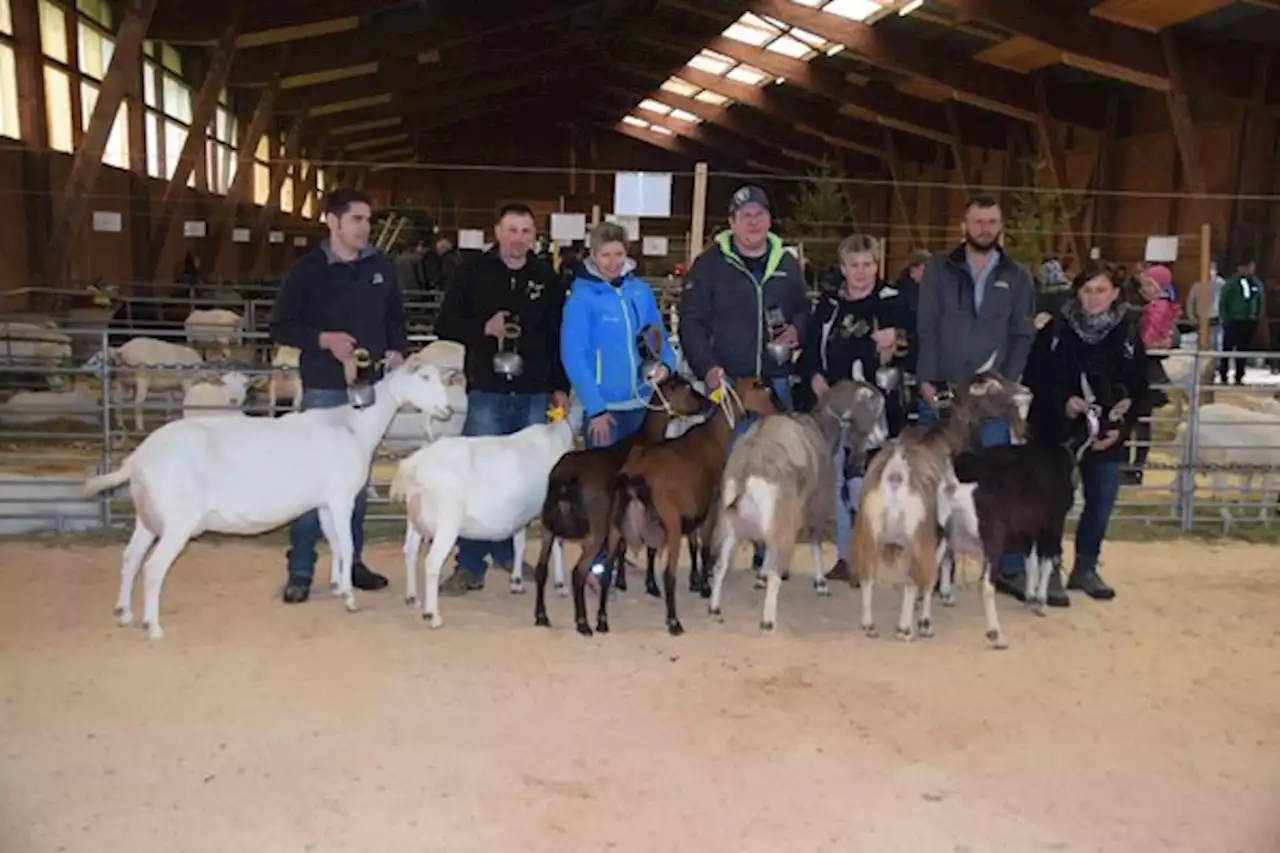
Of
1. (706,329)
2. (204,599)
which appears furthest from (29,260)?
(706,329)

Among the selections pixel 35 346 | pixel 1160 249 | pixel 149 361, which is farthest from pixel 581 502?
pixel 35 346

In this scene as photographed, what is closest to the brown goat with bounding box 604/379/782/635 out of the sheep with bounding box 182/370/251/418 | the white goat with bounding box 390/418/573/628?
the white goat with bounding box 390/418/573/628

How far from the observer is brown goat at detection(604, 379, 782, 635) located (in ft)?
15.4

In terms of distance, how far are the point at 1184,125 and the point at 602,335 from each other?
13.3 metres

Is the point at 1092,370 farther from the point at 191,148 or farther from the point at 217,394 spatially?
the point at 191,148

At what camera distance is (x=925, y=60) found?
18.0 metres

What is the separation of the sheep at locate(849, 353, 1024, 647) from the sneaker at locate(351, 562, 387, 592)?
2.36 metres

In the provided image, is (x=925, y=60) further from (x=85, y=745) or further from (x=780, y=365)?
(x=85, y=745)

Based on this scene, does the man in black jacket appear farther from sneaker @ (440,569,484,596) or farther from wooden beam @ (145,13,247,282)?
wooden beam @ (145,13,247,282)

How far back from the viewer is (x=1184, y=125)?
49.8ft

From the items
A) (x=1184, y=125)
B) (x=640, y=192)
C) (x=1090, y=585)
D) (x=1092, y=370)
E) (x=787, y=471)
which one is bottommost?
(x=1090, y=585)

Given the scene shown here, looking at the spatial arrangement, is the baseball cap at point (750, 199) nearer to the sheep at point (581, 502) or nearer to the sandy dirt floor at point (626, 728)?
the sheep at point (581, 502)

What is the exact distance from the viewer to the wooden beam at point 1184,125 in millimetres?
14625

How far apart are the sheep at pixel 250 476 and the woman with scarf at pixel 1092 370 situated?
2.96 meters
